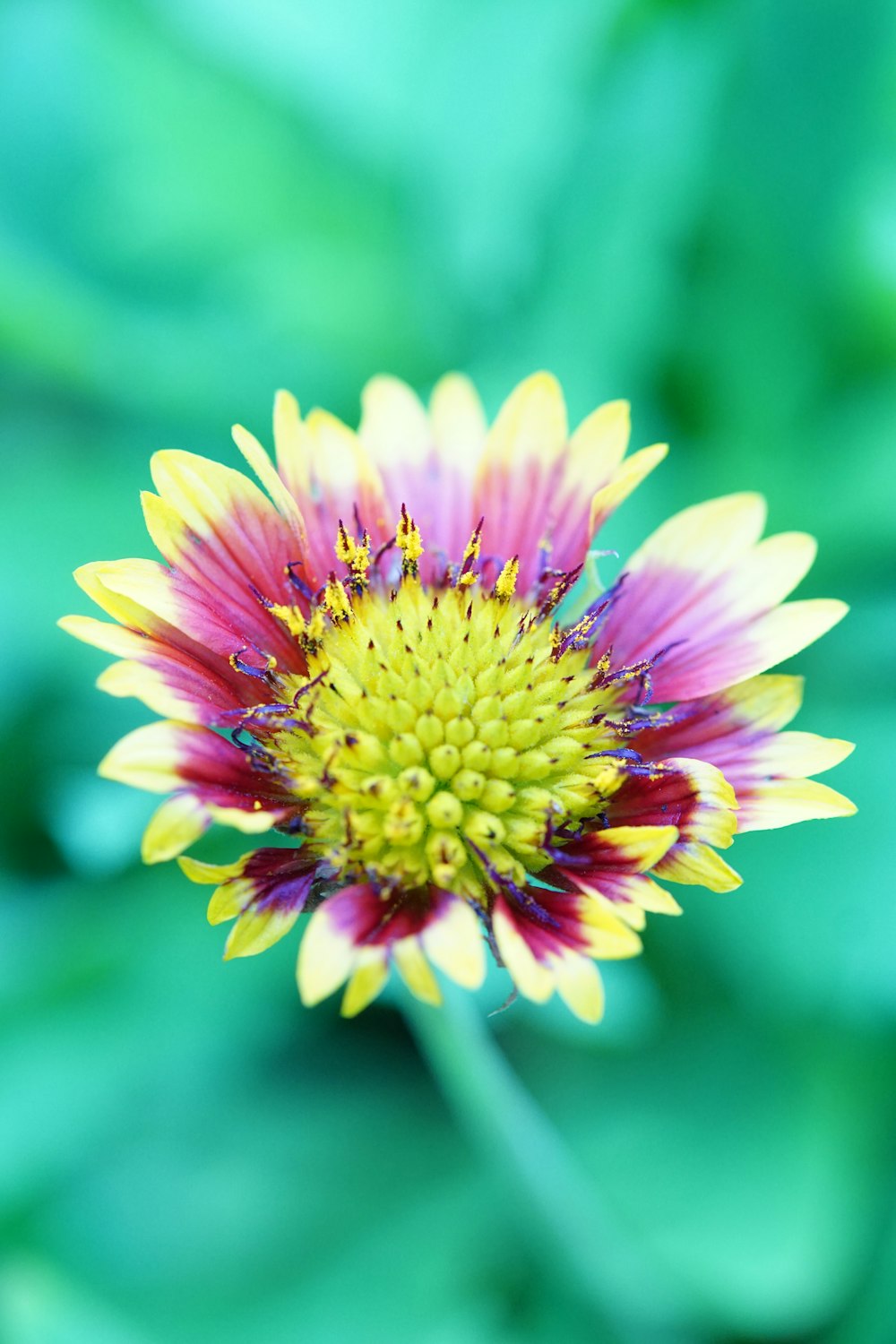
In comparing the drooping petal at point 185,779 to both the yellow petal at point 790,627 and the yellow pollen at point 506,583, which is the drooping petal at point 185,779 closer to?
the yellow pollen at point 506,583

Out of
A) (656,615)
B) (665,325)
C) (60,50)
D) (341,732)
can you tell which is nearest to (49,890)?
(341,732)

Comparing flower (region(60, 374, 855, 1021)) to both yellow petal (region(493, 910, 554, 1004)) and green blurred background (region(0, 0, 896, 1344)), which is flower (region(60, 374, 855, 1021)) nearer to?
yellow petal (region(493, 910, 554, 1004))

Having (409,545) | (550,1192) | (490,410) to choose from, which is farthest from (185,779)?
(490,410)

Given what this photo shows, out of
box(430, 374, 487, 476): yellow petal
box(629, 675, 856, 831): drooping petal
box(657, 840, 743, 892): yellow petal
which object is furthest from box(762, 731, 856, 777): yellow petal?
box(430, 374, 487, 476): yellow petal

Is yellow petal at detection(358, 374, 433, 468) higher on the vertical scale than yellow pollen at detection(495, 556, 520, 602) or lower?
higher

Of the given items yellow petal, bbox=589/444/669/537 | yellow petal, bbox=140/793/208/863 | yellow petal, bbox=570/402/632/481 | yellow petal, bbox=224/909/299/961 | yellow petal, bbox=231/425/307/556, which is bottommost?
yellow petal, bbox=224/909/299/961

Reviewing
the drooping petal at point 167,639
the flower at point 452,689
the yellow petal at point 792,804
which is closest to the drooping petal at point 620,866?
the flower at point 452,689
